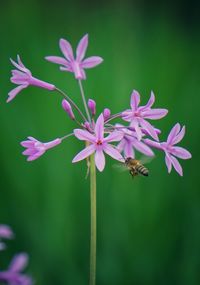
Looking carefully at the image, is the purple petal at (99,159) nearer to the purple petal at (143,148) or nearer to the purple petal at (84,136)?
the purple petal at (84,136)

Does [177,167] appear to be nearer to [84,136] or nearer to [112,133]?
[112,133]

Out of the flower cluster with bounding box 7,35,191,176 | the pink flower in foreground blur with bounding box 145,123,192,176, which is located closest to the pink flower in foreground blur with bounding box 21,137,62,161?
the flower cluster with bounding box 7,35,191,176

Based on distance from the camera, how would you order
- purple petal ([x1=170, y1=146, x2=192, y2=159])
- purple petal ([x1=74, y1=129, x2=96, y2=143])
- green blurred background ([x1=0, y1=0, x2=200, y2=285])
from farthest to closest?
green blurred background ([x1=0, y1=0, x2=200, y2=285]), purple petal ([x1=170, y1=146, x2=192, y2=159]), purple petal ([x1=74, y1=129, x2=96, y2=143])

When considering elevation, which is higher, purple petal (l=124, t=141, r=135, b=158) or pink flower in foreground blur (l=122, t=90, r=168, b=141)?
pink flower in foreground blur (l=122, t=90, r=168, b=141)

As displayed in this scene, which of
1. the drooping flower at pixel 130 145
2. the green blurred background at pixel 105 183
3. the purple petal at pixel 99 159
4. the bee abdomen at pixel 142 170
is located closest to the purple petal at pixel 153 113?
the drooping flower at pixel 130 145

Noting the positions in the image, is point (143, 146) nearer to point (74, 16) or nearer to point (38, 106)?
point (38, 106)

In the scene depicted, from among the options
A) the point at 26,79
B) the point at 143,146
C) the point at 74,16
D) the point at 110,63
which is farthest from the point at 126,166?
the point at 74,16

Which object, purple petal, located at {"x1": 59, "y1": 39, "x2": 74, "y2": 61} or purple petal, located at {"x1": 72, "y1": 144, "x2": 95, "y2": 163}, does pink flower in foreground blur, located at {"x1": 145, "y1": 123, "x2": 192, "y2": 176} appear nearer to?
purple petal, located at {"x1": 72, "y1": 144, "x2": 95, "y2": 163}
